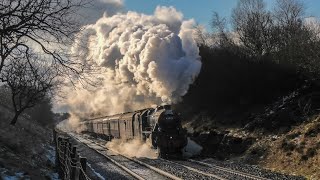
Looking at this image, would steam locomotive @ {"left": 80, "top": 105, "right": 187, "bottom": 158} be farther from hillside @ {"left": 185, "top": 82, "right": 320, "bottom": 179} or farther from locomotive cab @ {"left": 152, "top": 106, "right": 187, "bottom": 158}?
hillside @ {"left": 185, "top": 82, "right": 320, "bottom": 179}

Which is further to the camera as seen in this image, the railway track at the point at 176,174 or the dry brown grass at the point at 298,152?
the dry brown grass at the point at 298,152

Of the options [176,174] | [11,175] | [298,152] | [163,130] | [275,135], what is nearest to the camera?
[11,175]

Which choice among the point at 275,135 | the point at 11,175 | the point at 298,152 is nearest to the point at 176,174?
the point at 11,175

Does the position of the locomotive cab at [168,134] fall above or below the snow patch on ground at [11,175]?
above

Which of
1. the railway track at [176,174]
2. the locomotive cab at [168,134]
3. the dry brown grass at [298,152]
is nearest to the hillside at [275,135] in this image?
the dry brown grass at [298,152]

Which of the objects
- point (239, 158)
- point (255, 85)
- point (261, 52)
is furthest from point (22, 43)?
point (261, 52)

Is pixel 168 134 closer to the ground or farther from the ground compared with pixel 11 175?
farther from the ground

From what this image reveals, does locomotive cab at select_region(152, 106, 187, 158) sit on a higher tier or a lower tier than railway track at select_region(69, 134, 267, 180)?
higher

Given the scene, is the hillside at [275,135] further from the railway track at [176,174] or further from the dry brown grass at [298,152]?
the railway track at [176,174]

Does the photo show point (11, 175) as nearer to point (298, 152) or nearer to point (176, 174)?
point (176, 174)

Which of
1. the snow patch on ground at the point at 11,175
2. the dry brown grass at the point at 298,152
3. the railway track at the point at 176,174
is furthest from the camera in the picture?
the dry brown grass at the point at 298,152

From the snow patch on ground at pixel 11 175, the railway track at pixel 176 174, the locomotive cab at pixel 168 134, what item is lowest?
the railway track at pixel 176 174

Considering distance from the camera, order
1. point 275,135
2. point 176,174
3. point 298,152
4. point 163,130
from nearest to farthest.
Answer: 1. point 176,174
2. point 298,152
3. point 163,130
4. point 275,135

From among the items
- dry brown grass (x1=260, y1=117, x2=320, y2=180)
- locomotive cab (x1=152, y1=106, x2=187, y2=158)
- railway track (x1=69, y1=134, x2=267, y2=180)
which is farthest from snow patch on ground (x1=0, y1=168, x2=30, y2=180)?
locomotive cab (x1=152, y1=106, x2=187, y2=158)
